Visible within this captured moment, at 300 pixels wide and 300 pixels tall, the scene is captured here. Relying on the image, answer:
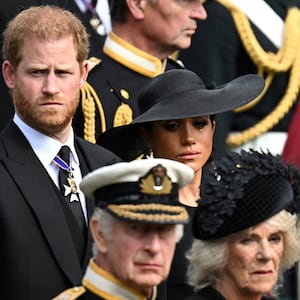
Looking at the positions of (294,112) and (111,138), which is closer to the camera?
(111,138)

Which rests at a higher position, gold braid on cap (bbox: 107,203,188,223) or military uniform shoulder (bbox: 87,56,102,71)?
military uniform shoulder (bbox: 87,56,102,71)

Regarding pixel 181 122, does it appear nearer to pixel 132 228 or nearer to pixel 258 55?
pixel 132 228

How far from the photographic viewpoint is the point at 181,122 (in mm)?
7430

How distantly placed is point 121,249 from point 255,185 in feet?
3.04

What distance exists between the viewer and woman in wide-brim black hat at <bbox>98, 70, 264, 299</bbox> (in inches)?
290

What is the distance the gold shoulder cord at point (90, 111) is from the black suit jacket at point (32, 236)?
118cm

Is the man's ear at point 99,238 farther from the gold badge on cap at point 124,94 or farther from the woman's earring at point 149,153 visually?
the gold badge on cap at point 124,94

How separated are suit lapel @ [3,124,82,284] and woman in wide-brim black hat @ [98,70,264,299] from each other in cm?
69

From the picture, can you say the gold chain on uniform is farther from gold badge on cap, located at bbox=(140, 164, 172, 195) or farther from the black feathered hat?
gold badge on cap, located at bbox=(140, 164, 172, 195)

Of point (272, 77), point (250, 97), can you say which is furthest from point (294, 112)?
point (250, 97)

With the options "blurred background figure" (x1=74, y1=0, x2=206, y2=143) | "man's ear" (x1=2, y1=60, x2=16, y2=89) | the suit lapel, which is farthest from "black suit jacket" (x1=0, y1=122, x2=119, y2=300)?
"blurred background figure" (x1=74, y1=0, x2=206, y2=143)

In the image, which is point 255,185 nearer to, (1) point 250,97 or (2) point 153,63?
(1) point 250,97

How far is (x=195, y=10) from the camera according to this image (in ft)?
27.7

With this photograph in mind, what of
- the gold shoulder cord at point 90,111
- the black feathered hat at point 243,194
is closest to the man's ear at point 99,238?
the black feathered hat at point 243,194
